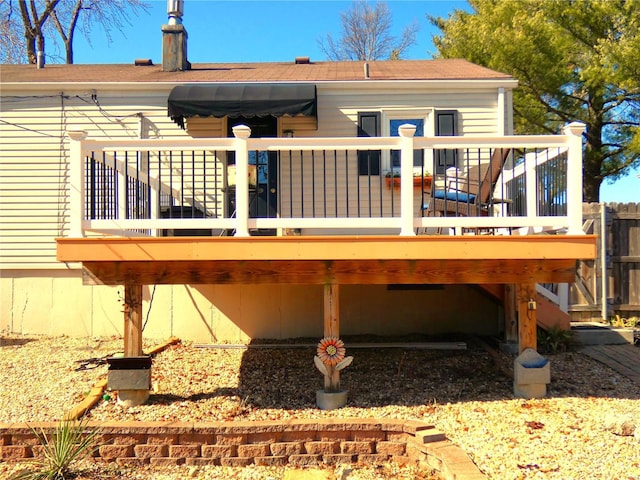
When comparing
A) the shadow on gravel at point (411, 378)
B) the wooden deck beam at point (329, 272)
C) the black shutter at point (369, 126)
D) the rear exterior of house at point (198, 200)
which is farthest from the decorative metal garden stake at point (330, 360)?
the black shutter at point (369, 126)

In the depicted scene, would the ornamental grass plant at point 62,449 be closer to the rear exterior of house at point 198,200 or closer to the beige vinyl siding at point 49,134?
the rear exterior of house at point 198,200

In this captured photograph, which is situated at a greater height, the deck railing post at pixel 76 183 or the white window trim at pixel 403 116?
the white window trim at pixel 403 116

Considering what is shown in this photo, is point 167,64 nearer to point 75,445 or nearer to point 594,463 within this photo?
point 75,445

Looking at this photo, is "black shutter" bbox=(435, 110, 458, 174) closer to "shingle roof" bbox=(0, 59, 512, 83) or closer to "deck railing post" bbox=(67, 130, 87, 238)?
"shingle roof" bbox=(0, 59, 512, 83)

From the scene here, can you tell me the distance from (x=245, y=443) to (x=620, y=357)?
4536 millimetres

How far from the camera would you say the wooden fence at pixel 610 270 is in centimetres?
778

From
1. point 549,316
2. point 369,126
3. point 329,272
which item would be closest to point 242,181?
point 329,272

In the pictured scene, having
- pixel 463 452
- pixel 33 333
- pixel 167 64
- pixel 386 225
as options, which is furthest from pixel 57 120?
pixel 463 452

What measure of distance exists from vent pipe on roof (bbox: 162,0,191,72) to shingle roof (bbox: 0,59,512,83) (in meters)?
0.20

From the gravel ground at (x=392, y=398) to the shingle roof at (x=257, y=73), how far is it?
149 inches

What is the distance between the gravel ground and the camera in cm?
394

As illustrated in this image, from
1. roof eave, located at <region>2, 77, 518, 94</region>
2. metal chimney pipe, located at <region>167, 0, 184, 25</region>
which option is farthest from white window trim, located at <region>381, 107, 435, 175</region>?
metal chimney pipe, located at <region>167, 0, 184, 25</region>

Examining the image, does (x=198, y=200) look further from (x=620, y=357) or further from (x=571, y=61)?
(x=571, y=61)

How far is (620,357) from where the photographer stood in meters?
6.30
